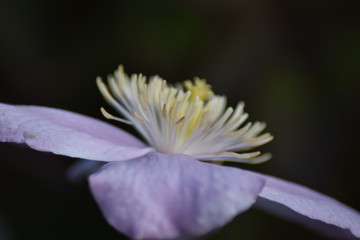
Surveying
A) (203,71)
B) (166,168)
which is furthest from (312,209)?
(203,71)

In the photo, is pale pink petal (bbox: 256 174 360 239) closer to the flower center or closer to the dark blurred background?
the flower center

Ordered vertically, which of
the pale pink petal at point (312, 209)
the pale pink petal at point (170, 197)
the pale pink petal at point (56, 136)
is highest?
the pale pink petal at point (56, 136)

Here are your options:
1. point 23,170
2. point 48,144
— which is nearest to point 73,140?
point 48,144

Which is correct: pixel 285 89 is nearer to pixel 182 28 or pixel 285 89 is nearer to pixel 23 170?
pixel 182 28

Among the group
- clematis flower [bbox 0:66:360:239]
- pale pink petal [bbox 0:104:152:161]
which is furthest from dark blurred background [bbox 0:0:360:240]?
pale pink petal [bbox 0:104:152:161]

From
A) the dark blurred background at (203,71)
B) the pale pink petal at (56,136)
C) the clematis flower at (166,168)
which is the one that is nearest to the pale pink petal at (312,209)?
the clematis flower at (166,168)

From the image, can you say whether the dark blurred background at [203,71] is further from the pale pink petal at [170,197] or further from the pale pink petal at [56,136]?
the pale pink petal at [170,197]
